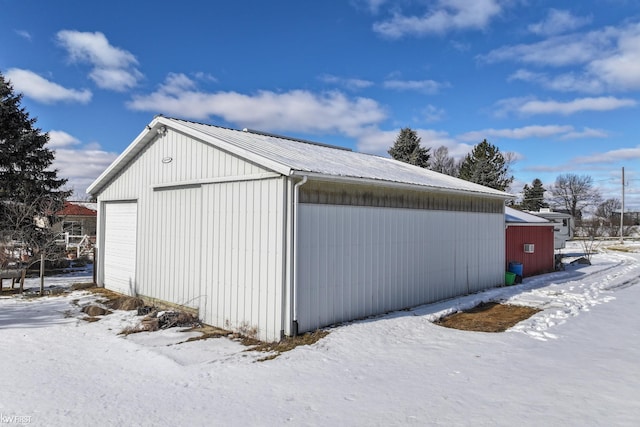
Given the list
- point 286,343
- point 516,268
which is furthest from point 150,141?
point 516,268

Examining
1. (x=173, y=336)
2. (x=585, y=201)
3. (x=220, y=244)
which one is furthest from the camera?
(x=585, y=201)

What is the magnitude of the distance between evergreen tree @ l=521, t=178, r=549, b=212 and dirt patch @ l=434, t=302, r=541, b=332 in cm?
4772

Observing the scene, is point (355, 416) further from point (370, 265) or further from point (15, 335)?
point (15, 335)

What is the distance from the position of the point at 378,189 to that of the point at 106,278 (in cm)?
849

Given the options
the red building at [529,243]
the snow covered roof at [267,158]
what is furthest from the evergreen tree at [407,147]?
the snow covered roof at [267,158]

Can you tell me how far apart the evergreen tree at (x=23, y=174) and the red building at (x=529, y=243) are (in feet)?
53.9

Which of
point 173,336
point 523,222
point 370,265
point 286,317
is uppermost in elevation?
point 523,222

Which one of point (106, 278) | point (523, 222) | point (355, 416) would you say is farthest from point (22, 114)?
point (523, 222)

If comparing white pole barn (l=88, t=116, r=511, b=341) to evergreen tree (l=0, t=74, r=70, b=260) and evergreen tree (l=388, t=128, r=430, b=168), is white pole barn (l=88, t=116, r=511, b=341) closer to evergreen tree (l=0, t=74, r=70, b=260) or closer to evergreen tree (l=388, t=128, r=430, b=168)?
evergreen tree (l=0, t=74, r=70, b=260)

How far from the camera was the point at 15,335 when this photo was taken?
286 inches

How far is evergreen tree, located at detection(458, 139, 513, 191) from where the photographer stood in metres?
38.0

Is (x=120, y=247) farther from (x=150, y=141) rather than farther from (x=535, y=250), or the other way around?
(x=535, y=250)

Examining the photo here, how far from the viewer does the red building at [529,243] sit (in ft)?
48.6

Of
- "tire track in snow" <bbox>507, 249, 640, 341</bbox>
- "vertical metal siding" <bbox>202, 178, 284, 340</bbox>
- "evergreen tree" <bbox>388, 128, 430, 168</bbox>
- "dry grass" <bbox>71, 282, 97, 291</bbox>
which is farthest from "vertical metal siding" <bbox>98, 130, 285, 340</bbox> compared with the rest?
"evergreen tree" <bbox>388, 128, 430, 168</bbox>
